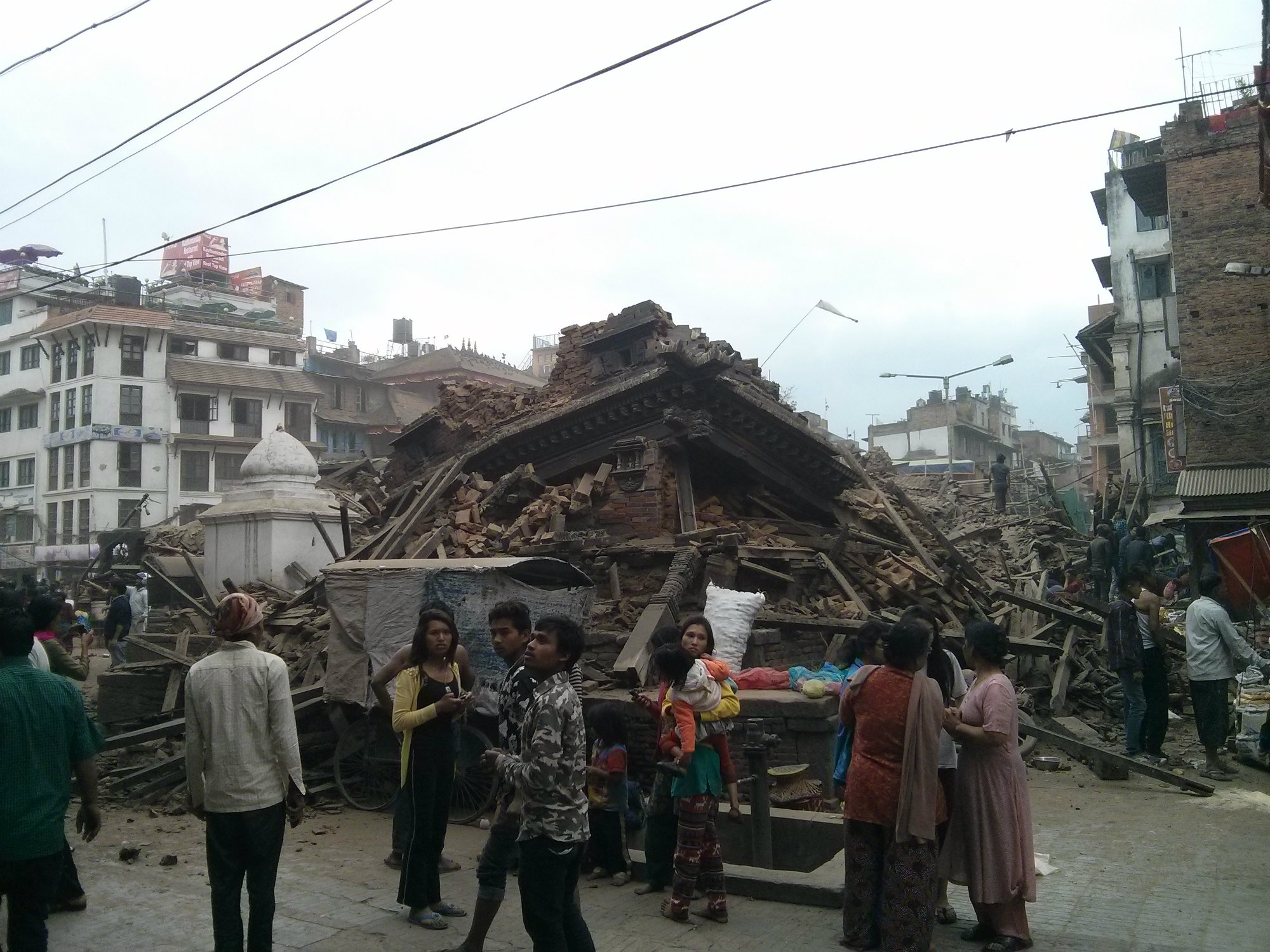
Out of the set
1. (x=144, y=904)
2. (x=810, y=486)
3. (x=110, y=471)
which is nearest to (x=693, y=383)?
(x=810, y=486)

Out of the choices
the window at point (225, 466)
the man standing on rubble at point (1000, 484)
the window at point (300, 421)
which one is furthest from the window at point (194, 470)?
the man standing on rubble at point (1000, 484)

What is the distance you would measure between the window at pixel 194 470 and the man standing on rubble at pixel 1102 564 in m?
43.1

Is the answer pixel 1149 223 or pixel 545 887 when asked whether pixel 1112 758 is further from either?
pixel 1149 223

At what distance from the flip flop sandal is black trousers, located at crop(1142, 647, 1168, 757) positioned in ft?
23.7

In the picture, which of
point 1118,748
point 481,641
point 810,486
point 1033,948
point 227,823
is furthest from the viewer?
point 810,486

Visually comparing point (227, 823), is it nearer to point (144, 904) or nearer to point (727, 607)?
point (144, 904)

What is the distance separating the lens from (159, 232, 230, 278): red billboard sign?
185ft

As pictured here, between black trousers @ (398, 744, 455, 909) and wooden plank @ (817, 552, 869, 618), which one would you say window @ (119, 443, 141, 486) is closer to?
wooden plank @ (817, 552, 869, 618)

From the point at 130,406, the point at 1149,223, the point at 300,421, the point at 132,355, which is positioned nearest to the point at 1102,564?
the point at 1149,223

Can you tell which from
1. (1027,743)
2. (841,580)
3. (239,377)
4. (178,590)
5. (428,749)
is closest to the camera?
(428,749)

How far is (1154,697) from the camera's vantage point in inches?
378

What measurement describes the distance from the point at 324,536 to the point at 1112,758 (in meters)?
10.6

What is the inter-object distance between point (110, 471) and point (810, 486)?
141 ft

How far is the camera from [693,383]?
13625 mm
